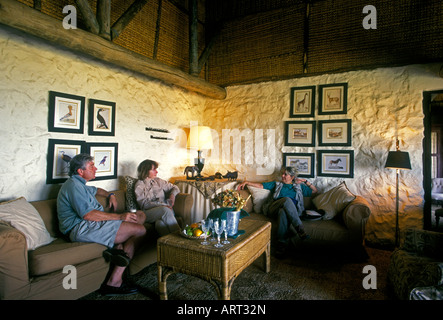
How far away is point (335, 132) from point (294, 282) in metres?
2.64

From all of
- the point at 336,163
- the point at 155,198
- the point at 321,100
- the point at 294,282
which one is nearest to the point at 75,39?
the point at 155,198

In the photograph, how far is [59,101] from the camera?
3062 mm

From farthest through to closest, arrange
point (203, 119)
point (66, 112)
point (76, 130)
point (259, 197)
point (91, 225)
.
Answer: point (203, 119)
point (259, 197)
point (76, 130)
point (66, 112)
point (91, 225)

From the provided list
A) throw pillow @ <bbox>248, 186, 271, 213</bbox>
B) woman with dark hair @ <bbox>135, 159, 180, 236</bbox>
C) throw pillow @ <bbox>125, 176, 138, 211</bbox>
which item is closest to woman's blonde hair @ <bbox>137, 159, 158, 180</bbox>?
woman with dark hair @ <bbox>135, 159, 180, 236</bbox>

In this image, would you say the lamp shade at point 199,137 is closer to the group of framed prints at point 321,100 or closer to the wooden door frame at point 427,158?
the group of framed prints at point 321,100

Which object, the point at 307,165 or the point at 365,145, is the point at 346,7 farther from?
the point at 307,165

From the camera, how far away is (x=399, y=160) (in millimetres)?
3559

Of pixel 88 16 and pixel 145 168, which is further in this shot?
pixel 145 168

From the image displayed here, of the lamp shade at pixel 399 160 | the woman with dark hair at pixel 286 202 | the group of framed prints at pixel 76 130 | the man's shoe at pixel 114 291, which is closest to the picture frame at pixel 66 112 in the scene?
the group of framed prints at pixel 76 130

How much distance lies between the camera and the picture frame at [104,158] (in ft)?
11.3

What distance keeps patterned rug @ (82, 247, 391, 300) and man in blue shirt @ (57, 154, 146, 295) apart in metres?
0.21

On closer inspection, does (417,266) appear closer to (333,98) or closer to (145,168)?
(333,98)

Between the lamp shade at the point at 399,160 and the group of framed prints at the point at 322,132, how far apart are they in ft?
2.12

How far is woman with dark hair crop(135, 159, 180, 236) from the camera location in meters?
3.18
